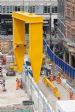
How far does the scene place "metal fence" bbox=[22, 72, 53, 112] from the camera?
33.9 m

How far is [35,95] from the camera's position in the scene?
38.5 m

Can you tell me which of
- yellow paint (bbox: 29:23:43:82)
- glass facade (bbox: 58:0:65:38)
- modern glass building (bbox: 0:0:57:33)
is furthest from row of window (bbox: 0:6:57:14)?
yellow paint (bbox: 29:23:43:82)

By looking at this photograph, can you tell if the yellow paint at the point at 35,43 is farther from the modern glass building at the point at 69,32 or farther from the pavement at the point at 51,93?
the modern glass building at the point at 69,32

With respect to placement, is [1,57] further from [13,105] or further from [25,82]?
[13,105]

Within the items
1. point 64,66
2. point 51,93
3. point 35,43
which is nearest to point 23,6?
point 64,66

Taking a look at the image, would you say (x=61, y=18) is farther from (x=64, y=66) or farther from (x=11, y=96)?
(x=11, y=96)

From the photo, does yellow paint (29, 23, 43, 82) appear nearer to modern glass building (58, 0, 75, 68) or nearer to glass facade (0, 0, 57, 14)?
modern glass building (58, 0, 75, 68)

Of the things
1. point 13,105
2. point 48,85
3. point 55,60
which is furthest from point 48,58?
point 13,105

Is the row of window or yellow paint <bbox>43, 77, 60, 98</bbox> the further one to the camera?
the row of window

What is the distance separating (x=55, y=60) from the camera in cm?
5900

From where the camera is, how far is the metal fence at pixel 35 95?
111ft

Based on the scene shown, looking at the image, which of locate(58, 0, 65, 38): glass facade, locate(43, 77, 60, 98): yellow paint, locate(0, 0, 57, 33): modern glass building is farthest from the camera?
locate(0, 0, 57, 33): modern glass building

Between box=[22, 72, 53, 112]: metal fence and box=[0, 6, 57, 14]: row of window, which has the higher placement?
box=[0, 6, 57, 14]: row of window

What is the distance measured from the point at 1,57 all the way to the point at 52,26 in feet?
91.5
